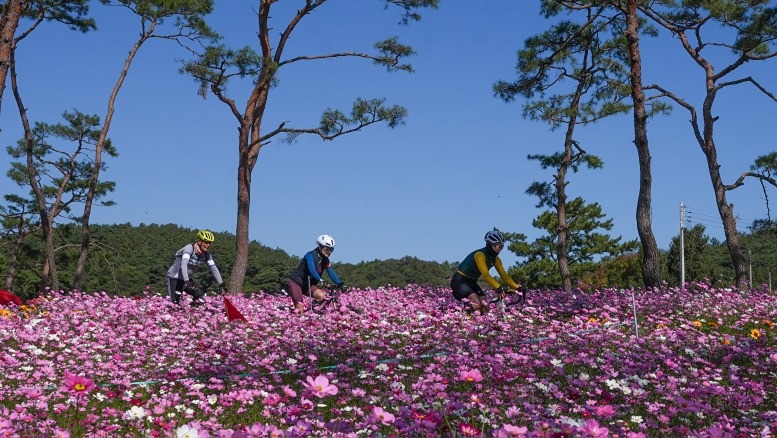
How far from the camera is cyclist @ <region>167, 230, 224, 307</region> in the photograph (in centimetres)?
1538

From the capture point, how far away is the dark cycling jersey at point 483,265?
1347 cm

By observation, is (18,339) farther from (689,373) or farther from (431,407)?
(689,373)

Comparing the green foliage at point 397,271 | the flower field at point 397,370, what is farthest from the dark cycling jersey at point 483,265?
the green foliage at point 397,271

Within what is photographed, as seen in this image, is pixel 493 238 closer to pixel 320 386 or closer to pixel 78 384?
pixel 320 386

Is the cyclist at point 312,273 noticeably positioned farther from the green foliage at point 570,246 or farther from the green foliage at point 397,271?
the green foliage at point 397,271

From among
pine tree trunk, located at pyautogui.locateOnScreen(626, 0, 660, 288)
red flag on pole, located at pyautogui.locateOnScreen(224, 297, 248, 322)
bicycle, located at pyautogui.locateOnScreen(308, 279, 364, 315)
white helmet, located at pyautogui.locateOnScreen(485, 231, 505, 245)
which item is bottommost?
red flag on pole, located at pyautogui.locateOnScreen(224, 297, 248, 322)

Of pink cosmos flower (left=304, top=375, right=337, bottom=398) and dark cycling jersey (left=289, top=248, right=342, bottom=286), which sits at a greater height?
dark cycling jersey (left=289, top=248, right=342, bottom=286)

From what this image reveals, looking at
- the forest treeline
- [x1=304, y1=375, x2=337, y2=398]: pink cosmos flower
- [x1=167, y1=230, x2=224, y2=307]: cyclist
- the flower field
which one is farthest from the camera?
the forest treeline

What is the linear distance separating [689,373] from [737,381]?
521 millimetres

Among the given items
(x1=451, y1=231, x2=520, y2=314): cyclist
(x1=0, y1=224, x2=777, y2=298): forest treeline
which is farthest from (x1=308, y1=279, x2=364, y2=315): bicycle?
(x1=0, y1=224, x2=777, y2=298): forest treeline

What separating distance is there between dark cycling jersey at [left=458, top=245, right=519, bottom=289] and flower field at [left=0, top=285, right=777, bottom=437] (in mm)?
756

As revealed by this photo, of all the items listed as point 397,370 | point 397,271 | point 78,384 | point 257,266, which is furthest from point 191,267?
point 397,271

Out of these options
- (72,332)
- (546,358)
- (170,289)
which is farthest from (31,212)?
(546,358)

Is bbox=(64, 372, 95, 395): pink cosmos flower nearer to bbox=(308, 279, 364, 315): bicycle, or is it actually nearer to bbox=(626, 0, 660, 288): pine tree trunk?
bbox=(308, 279, 364, 315): bicycle
